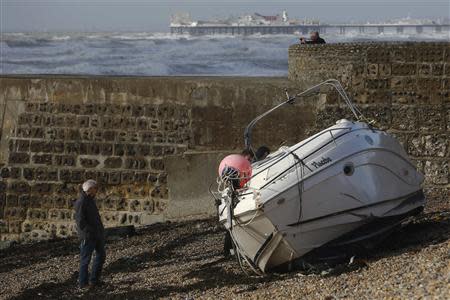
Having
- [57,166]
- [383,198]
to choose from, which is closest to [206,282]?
[383,198]

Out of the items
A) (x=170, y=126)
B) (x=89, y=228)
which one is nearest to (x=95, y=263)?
(x=89, y=228)

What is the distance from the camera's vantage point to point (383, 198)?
8.71m

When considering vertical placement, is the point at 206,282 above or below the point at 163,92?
below

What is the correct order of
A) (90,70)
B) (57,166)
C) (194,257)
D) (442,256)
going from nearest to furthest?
(442,256)
(194,257)
(57,166)
(90,70)

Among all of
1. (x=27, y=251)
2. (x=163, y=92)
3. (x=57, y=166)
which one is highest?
(x=163, y=92)

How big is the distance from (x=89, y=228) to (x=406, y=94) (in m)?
4.82

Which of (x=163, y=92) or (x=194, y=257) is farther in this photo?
(x=163, y=92)

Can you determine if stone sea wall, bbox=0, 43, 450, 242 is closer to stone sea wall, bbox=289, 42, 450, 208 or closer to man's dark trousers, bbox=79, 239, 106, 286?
stone sea wall, bbox=289, 42, 450, 208

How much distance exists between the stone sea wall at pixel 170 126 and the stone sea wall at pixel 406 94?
1cm

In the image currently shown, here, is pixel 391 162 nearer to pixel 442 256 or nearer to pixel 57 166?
pixel 442 256

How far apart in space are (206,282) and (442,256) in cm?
203

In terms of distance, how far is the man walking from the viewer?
881 centimetres

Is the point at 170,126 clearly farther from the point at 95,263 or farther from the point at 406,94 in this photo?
the point at 95,263

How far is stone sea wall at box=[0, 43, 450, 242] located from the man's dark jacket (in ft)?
11.2
